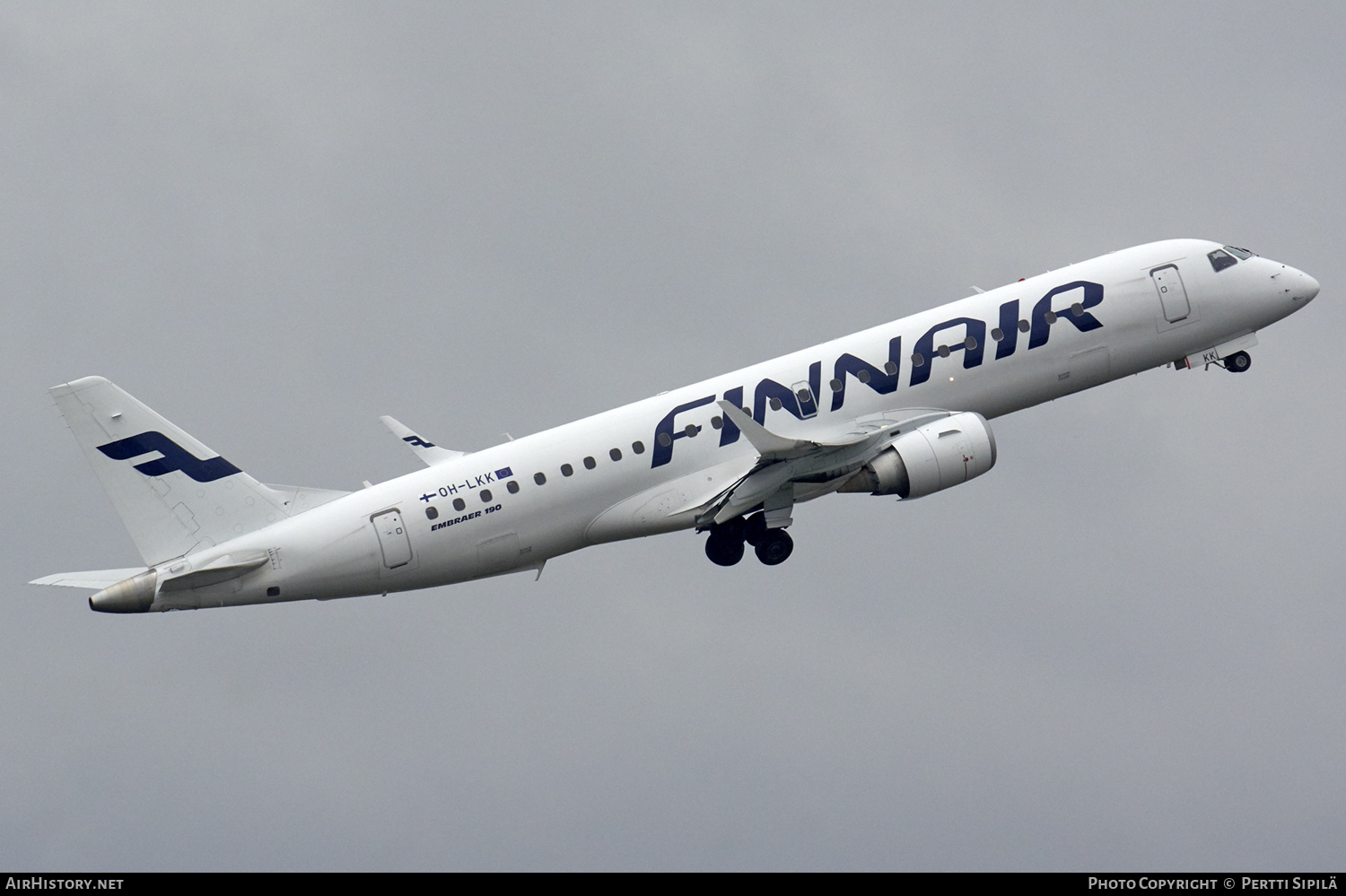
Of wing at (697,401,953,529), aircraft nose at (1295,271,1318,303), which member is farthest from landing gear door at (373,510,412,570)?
aircraft nose at (1295,271,1318,303)

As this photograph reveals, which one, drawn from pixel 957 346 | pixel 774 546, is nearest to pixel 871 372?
pixel 957 346

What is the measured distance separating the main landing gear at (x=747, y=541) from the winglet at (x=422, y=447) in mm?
8347

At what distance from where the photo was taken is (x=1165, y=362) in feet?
189

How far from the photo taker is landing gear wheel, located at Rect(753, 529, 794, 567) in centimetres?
5525

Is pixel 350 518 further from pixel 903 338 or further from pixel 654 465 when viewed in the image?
pixel 903 338

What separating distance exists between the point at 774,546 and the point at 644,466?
5024 mm

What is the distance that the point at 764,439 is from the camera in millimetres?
51438

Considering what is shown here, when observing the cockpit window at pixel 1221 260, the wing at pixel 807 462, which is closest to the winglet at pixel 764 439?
the wing at pixel 807 462

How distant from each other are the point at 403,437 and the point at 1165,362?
2456cm

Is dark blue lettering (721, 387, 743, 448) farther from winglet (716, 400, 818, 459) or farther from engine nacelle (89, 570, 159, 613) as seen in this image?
engine nacelle (89, 570, 159, 613)

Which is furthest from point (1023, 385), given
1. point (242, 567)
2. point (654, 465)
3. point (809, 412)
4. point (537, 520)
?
point (242, 567)

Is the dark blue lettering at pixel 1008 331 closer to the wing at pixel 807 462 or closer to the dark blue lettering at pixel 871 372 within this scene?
the wing at pixel 807 462

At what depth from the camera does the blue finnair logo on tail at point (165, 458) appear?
52.2 m

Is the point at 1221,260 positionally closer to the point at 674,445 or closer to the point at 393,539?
the point at 674,445
